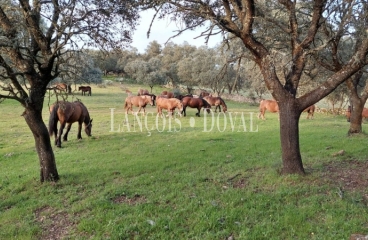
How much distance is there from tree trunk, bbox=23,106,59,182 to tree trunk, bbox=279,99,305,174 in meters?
5.34

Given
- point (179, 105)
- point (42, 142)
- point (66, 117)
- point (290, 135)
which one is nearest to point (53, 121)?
point (66, 117)

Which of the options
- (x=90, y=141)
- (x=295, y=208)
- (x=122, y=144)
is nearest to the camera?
(x=295, y=208)

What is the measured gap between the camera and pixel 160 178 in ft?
22.4

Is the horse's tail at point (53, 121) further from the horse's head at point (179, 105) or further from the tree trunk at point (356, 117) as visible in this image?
the tree trunk at point (356, 117)

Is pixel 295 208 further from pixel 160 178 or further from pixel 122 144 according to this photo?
pixel 122 144

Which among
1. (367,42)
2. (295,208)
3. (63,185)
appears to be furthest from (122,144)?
(367,42)

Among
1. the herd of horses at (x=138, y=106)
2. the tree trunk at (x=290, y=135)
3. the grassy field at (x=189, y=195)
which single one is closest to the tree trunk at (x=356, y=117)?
the grassy field at (x=189, y=195)

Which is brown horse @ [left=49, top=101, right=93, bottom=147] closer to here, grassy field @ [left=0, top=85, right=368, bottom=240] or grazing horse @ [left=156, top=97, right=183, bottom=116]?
grassy field @ [left=0, top=85, right=368, bottom=240]

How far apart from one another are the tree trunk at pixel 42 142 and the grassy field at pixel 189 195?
0.28m

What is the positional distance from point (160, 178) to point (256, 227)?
299cm

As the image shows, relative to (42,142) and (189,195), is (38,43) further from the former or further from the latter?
(189,195)

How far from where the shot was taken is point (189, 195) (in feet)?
18.5

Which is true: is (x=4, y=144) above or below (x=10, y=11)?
below

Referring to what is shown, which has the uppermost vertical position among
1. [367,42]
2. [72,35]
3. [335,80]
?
[72,35]
